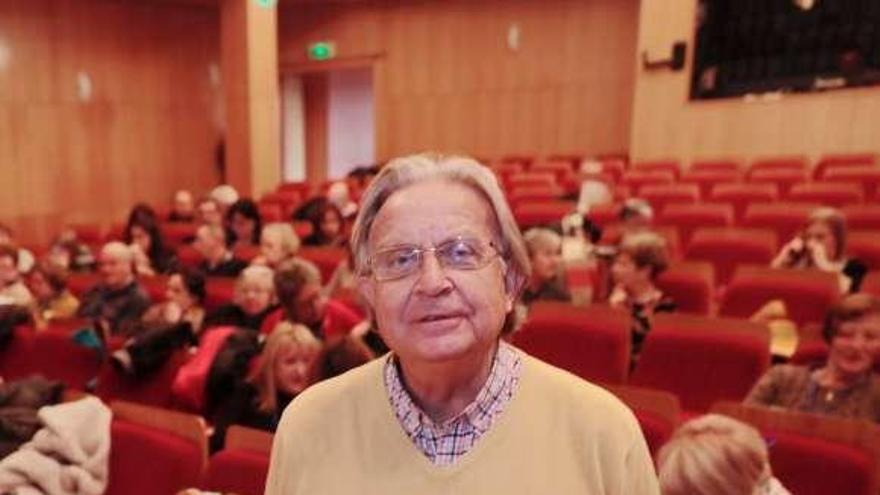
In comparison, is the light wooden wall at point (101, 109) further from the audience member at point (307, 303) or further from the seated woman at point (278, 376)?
the seated woman at point (278, 376)

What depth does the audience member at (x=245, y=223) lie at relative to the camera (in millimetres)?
4898

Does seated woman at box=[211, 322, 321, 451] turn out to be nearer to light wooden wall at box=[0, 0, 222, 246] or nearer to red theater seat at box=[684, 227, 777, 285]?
red theater seat at box=[684, 227, 777, 285]

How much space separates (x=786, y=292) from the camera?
3008mm

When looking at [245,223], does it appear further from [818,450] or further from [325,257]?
[818,450]

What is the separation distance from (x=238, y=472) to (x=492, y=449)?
1.15 meters

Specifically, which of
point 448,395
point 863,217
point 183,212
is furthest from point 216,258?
point 863,217

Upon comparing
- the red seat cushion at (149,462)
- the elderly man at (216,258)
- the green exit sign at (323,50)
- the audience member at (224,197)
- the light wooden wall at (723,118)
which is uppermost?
the green exit sign at (323,50)

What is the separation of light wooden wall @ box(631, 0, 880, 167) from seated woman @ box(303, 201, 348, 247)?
15.9 feet

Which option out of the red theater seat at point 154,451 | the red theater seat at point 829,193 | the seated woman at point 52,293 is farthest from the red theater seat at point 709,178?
the red theater seat at point 154,451

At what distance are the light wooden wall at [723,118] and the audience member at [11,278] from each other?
6592mm

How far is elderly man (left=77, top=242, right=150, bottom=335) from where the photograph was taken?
357cm

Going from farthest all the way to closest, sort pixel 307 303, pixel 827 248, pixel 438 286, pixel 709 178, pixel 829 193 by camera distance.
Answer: pixel 709 178
pixel 829 193
pixel 827 248
pixel 307 303
pixel 438 286

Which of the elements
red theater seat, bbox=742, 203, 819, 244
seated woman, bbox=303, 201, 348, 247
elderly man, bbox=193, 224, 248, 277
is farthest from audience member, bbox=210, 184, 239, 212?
red theater seat, bbox=742, 203, 819, 244

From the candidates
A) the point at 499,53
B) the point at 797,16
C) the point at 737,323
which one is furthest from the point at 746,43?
the point at 737,323
